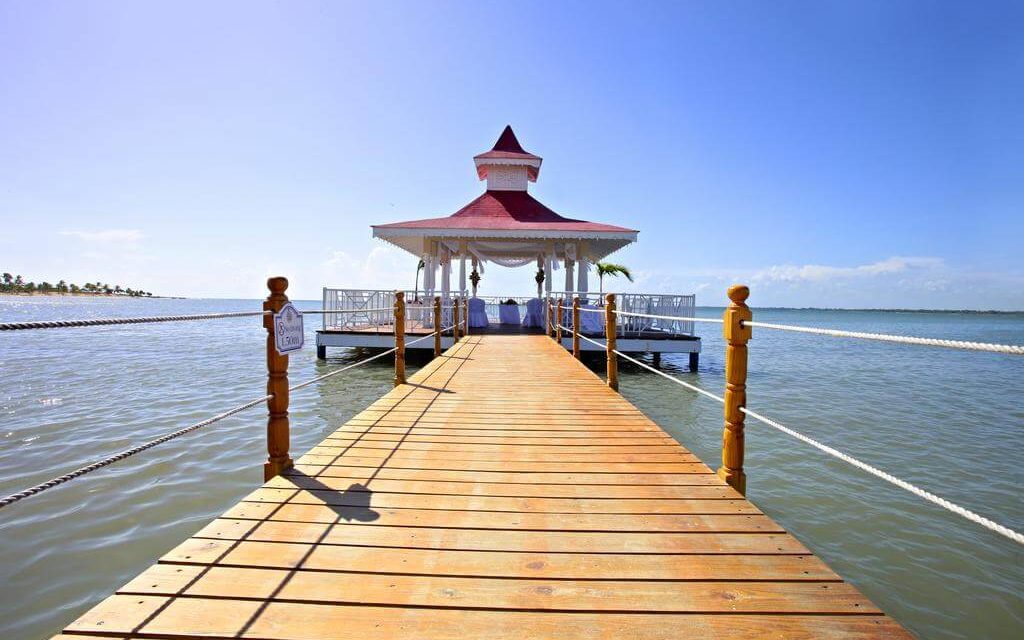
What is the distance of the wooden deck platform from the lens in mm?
1646

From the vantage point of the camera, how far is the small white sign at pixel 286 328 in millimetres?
3037

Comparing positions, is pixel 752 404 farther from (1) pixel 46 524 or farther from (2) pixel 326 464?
(1) pixel 46 524

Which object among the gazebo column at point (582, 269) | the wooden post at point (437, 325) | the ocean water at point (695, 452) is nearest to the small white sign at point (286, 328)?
the ocean water at point (695, 452)

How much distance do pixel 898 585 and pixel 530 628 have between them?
3171 millimetres

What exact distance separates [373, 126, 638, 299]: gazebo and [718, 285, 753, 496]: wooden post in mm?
11054

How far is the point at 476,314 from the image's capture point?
15234mm

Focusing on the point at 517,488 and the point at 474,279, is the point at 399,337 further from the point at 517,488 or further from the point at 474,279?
the point at 474,279

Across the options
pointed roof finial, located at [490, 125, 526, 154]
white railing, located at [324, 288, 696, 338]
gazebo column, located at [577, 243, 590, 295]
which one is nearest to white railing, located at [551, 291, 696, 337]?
white railing, located at [324, 288, 696, 338]

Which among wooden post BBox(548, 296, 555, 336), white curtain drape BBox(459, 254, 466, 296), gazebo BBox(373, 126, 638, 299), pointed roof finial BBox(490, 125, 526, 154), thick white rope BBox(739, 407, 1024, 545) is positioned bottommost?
thick white rope BBox(739, 407, 1024, 545)

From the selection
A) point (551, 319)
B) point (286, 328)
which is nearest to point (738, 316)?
point (286, 328)

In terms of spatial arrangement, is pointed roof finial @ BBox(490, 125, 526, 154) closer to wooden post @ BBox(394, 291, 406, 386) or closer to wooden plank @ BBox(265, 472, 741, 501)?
wooden post @ BBox(394, 291, 406, 386)

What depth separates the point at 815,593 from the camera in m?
1.85

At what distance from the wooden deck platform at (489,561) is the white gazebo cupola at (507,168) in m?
15.8

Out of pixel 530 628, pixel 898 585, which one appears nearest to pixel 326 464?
pixel 530 628
